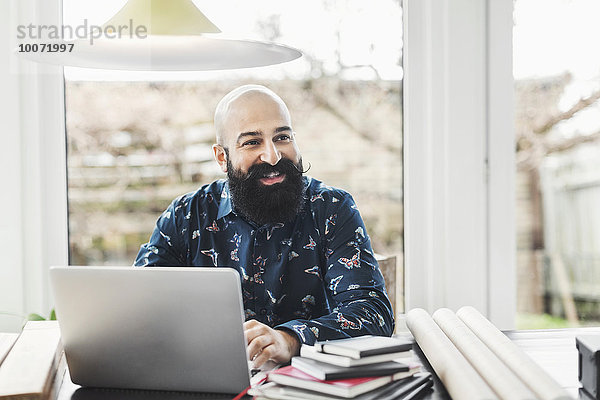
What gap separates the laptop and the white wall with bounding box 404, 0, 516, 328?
1.53 meters

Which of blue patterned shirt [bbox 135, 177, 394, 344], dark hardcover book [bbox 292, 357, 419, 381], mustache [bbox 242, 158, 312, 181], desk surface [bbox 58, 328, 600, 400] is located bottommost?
desk surface [bbox 58, 328, 600, 400]

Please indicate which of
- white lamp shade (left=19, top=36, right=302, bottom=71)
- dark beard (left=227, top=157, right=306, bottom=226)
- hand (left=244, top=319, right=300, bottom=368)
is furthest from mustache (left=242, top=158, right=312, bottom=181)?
hand (left=244, top=319, right=300, bottom=368)

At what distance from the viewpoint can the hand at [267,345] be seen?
4.82 feet

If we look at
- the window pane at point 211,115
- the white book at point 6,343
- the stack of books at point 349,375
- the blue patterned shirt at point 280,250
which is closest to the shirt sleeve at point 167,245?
the blue patterned shirt at point 280,250

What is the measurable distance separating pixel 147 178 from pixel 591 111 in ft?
5.75

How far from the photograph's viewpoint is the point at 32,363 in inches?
54.6

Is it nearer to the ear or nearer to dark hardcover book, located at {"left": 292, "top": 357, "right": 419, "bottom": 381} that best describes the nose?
the ear

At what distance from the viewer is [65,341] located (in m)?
1.37

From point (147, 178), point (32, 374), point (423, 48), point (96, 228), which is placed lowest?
point (32, 374)

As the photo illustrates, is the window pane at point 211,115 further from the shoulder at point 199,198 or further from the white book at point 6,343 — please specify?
the white book at point 6,343

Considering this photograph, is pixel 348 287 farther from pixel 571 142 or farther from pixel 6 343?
pixel 571 142

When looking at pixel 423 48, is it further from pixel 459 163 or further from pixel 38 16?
pixel 38 16

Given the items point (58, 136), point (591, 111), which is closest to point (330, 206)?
point (58, 136)

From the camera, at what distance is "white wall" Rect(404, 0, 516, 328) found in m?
2.64
